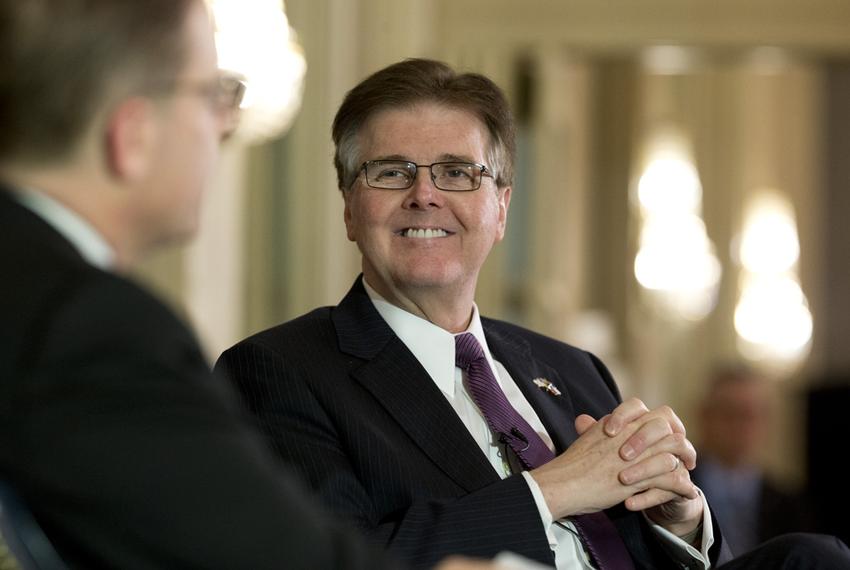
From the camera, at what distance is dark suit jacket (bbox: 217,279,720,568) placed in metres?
2.28

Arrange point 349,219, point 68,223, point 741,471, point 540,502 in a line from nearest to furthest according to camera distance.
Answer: point 68,223, point 540,502, point 349,219, point 741,471

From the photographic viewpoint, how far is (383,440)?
2432 mm

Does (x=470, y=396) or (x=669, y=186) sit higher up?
(x=470, y=396)

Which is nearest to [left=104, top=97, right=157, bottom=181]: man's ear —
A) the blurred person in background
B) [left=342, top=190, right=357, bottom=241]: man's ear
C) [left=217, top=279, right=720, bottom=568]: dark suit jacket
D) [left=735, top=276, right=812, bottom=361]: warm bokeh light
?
[left=217, top=279, right=720, bottom=568]: dark suit jacket

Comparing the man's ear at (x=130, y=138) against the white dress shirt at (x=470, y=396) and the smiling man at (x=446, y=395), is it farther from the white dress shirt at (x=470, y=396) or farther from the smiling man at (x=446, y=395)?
the white dress shirt at (x=470, y=396)

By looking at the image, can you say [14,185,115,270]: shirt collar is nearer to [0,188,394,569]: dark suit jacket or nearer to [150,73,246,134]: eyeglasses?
[0,188,394,569]: dark suit jacket

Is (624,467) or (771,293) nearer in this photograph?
(624,467)

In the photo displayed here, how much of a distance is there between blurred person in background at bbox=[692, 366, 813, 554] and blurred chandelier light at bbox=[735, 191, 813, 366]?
6960mm

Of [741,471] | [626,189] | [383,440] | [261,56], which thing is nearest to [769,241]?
[626,189]

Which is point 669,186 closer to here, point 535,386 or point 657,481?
point 535,386

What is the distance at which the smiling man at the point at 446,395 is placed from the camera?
2355 millimetres

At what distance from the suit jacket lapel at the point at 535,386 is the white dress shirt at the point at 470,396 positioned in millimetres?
17

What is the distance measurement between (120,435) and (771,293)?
13476 mm

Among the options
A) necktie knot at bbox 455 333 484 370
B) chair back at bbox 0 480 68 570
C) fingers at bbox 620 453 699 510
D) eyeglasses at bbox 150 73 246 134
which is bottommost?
fingers at bbox 620 453 699 510
